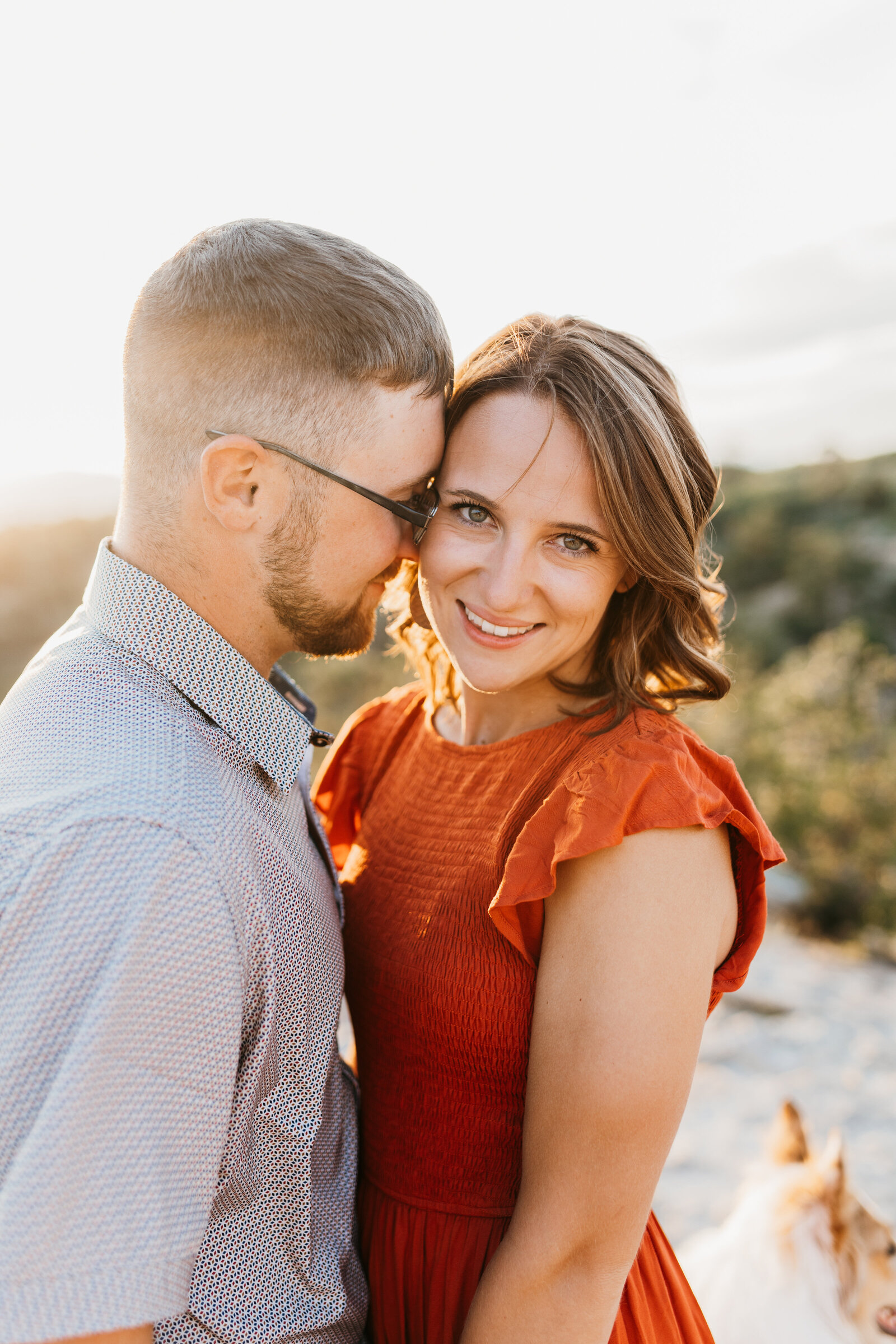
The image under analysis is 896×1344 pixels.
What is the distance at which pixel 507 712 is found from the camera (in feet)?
6.88

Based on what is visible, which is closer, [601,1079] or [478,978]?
[601,1079]

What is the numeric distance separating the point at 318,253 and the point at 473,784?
1.06 m

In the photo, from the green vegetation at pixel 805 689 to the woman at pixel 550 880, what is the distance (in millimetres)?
989

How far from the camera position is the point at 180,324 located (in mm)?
1635

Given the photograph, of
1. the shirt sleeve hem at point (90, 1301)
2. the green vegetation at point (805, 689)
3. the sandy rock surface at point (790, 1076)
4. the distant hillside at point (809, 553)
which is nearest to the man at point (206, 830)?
the shirt sleeve hem at point (90, 1301)

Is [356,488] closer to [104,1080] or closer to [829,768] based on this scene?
Answer: [104,1080]

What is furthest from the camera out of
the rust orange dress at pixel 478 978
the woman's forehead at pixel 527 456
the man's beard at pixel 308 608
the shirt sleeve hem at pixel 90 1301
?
the woman's forehead at pixel 527 456

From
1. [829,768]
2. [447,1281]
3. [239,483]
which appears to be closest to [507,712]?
[239,483]

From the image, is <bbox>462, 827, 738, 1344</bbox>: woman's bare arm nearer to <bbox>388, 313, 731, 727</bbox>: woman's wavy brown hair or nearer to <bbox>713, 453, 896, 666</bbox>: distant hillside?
<bbox>388, 313, 731, 727</bbox>: woman's wavy brown hair

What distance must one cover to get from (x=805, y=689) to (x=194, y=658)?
28.4 ft

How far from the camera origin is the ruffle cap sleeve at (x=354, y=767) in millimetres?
2338

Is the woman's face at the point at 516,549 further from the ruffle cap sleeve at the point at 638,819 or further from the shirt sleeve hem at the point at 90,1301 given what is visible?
the shirt sleeve hem at the point at 90,1301

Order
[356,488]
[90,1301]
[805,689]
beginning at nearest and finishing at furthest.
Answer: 1. [90,1301]
2. [356,488]
3. [805,689]

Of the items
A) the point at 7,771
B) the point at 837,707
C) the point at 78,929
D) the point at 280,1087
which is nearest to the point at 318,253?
the point at 7,771
